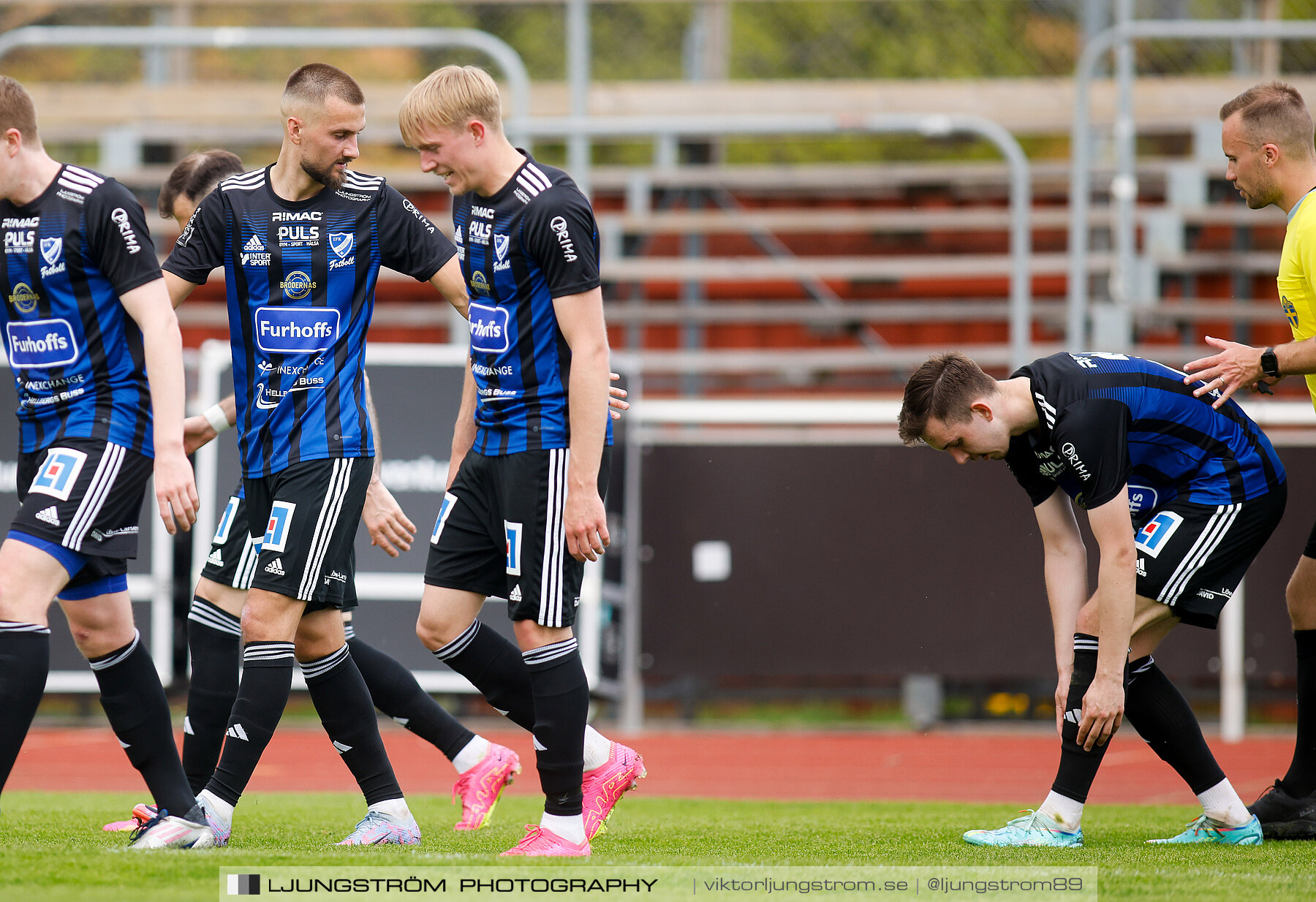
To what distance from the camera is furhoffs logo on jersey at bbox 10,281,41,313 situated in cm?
374

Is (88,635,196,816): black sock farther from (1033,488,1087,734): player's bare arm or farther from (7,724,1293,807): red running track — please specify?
(7,724,1293,807): red running track

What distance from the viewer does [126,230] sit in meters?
3.72

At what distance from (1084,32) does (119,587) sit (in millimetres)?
11280

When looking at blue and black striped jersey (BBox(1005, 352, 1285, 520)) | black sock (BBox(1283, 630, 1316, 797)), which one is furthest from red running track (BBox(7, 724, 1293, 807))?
blue and black striped jersey (BBox(1005, 352, 1285, 520))

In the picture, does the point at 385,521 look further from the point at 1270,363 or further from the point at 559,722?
the point at 1270,363

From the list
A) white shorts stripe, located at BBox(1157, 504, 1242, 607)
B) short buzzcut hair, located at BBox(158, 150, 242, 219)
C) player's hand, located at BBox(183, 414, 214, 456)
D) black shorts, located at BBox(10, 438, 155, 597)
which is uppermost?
short buzzcut hair, located at BBox(158, 150, 242, 219)

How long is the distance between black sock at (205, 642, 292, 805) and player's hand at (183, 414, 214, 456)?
2.50ft

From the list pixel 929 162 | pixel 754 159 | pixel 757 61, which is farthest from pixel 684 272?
pixel 754 159

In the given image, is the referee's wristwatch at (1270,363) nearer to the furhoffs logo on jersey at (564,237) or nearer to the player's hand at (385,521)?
the furhoffs logo on jersey at (564,237)

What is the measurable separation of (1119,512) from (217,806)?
2.60 metres

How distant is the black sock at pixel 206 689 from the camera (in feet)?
13.5

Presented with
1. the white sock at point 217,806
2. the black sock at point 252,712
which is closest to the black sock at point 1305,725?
the black sock at point 252,712

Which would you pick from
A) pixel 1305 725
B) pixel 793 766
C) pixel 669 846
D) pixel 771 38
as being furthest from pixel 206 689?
pixel 771 38

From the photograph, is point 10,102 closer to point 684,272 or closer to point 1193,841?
point 1193,841
